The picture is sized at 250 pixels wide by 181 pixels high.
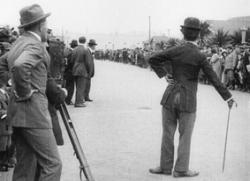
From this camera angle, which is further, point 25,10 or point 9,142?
point 9,142

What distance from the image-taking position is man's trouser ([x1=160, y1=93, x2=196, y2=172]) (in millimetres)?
6840

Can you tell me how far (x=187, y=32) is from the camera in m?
6.88

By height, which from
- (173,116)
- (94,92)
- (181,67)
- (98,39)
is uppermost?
(181,67)

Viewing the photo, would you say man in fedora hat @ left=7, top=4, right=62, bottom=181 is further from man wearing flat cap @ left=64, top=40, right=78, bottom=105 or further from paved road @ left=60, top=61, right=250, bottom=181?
man wearing flat cap @ left=64, top=40, right=78, bottom=105

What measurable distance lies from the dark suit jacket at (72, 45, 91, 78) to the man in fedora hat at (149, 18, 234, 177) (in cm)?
763

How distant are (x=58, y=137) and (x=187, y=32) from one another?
87.1 inches

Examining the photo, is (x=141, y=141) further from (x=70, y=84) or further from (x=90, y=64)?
(x=70, y=84)

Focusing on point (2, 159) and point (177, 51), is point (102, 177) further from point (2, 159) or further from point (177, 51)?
point (177, 51)

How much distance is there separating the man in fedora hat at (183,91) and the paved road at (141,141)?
0.24 m

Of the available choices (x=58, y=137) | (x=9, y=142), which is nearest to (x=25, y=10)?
(x=58, y=137)

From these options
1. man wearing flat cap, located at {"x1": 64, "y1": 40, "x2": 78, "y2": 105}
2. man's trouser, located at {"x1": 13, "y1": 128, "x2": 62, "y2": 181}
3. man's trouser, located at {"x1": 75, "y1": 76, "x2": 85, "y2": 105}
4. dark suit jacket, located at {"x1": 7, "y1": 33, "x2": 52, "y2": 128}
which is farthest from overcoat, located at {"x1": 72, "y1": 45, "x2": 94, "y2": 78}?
dark suit jacket, located at {"x1": 7, "y1": 33, "x2": 52, "y2": 128}

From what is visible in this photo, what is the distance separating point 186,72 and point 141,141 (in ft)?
8.41

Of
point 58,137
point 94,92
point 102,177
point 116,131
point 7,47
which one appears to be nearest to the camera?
point 58,137

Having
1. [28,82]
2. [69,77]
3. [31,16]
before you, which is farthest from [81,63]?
[28,82]
